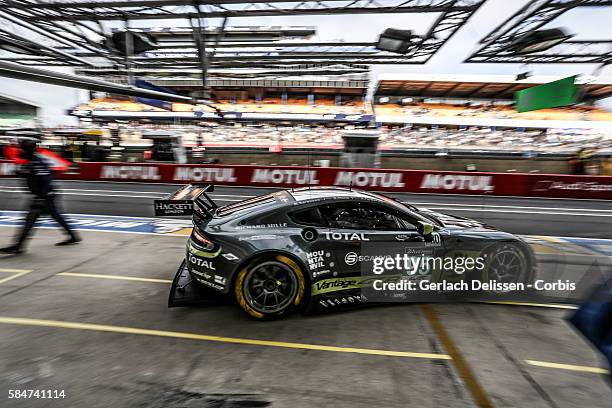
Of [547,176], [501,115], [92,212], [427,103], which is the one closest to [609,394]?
Result: [92,212]

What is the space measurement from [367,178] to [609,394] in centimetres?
1051

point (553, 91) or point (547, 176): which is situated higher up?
point (553, 91)

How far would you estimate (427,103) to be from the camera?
5125cm

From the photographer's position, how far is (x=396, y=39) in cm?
1479

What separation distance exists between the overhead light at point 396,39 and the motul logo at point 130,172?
33.9 ft

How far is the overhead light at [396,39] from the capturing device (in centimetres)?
1440

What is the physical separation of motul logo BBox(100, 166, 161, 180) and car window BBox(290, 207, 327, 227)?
1120 centimetres

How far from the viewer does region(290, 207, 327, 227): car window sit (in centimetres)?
390

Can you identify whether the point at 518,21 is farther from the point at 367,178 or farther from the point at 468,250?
the point at 468,250

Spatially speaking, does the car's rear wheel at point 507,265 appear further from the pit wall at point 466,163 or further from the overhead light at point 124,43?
the overhead light at point 124,43

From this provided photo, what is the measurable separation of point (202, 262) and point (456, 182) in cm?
1079

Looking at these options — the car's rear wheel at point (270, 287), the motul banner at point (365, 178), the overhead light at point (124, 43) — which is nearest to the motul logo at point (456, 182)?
the motul banner at point (365, 178)

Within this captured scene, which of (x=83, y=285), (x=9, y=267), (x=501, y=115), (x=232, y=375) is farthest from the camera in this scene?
(x=501, y=115)


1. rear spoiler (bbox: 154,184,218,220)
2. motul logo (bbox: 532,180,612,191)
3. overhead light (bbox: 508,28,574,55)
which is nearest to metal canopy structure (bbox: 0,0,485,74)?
overhead light (bbox: 508,28,574,55)
